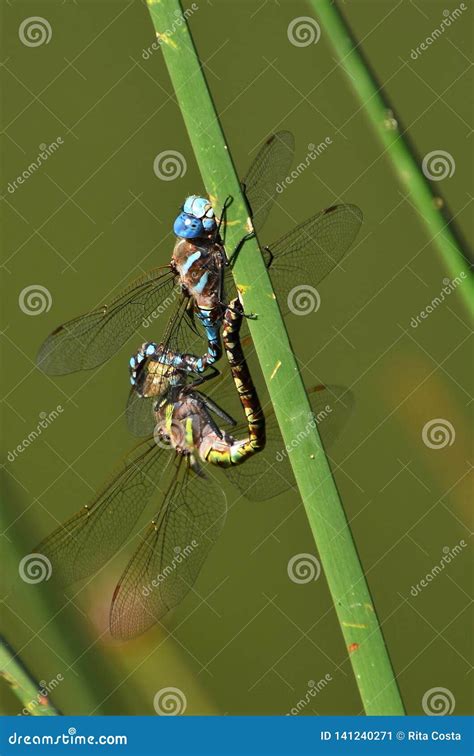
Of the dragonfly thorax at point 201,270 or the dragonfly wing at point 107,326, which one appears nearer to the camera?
the dragonfly thorax at point 201,270

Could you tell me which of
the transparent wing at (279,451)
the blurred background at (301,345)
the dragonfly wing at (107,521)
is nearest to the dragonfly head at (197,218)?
the transparent wing at (279,451)

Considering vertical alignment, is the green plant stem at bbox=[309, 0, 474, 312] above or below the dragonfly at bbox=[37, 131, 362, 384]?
above

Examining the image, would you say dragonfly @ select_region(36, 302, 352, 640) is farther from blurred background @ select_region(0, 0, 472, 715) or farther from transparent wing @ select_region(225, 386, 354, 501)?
blurred background @ select_region(0, 0, 472, 715)

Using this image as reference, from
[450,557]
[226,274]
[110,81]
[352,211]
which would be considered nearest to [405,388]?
[450,557]

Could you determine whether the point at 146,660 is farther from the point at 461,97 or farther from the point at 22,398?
the point at 461,97

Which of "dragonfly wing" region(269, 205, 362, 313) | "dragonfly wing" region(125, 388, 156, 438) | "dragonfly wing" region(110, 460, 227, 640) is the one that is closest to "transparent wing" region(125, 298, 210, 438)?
"dragonfly wing" region(125, 388, 156, 438)

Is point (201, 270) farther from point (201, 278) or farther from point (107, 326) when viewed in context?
point (107, 326)

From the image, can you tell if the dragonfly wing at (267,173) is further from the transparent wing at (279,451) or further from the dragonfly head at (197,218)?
the transparent wing at (279,451)

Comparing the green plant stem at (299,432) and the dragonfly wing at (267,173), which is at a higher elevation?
the dragonfly wing at (267,173)
